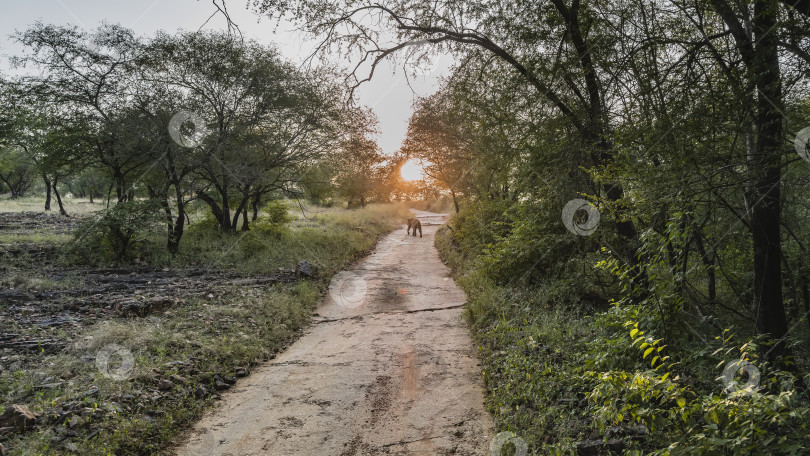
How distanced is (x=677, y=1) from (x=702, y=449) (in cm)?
516

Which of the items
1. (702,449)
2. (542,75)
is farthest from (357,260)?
(702,449)

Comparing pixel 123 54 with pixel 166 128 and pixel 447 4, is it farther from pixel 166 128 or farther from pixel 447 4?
pixel 447 4

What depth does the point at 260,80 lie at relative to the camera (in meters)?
16.3

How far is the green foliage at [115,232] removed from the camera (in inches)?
503
